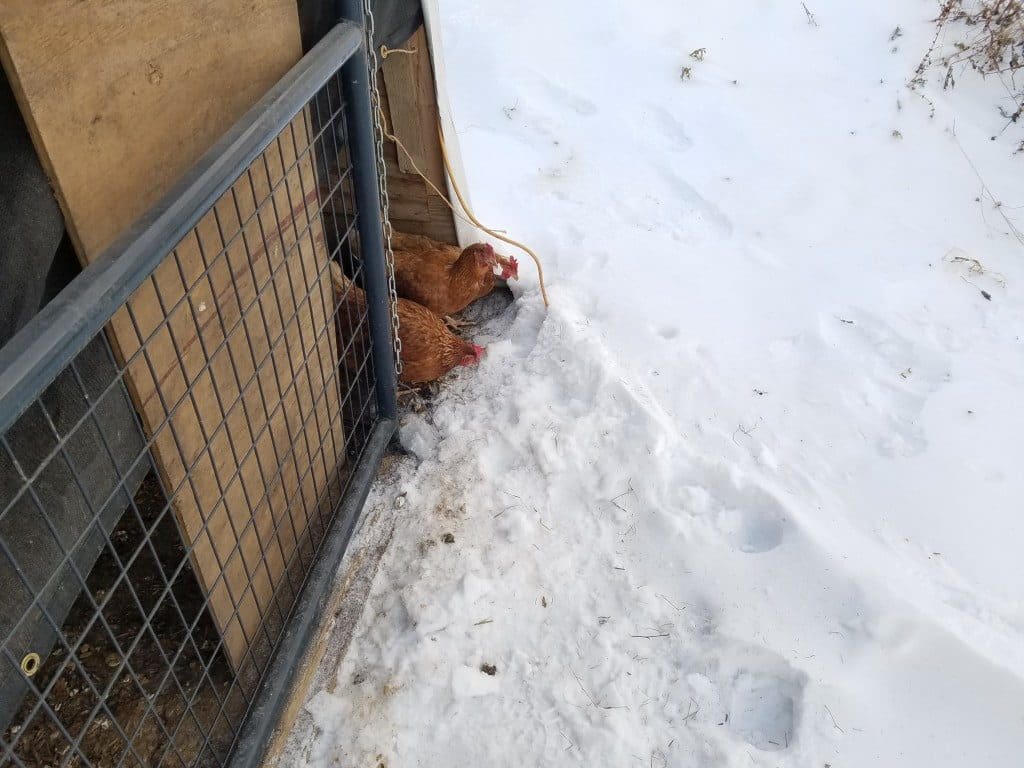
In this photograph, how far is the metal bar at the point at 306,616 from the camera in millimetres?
2152

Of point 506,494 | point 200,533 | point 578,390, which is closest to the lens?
point 200,533

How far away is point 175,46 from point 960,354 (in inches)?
128

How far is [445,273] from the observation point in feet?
11.7

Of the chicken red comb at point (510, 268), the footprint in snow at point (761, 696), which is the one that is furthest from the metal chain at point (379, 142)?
the footprint in snow at point (761, 696)

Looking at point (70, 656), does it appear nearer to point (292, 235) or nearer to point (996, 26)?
point (292, 235)

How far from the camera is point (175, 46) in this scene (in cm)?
155

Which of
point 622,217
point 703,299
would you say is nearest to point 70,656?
point 703,299

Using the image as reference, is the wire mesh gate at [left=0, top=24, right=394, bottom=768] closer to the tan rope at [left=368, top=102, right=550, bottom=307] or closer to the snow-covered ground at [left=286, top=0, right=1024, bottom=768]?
the snow-covered ground at [left=286, top=0, right=1024, bottom=768]

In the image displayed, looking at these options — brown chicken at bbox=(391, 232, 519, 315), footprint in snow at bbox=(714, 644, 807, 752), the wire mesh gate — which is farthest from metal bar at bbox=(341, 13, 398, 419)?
footprint in snow at bbox=(714, 644, 807, 752)

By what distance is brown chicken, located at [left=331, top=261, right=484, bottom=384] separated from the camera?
3139 mm

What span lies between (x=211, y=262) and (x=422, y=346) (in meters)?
1.58

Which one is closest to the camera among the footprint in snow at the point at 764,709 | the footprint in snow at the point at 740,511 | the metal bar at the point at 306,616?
the metal bar at the point at 306,616

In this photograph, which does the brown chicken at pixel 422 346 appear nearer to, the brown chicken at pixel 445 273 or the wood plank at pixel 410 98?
the brown chicken at pixel 445 273

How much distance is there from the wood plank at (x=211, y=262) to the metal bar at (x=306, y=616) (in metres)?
0.09
